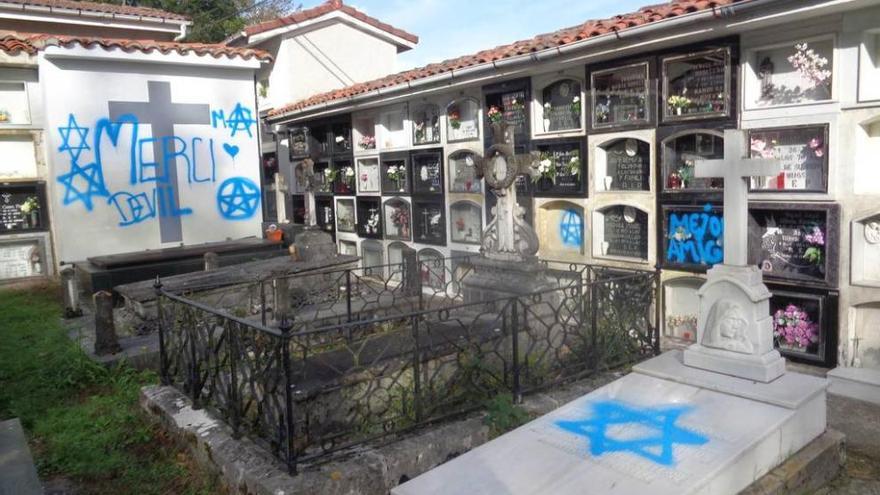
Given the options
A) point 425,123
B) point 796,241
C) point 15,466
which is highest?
point 425,123

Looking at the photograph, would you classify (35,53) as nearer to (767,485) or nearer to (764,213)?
(764,213)

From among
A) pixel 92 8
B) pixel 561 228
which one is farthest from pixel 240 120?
pixel 561 228

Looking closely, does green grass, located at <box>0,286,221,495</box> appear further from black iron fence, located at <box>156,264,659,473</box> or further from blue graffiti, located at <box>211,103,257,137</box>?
blue graffiti, located at <box>211,103,257,137</box>

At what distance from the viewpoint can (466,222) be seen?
8.49 m

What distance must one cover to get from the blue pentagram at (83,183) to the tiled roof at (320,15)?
165 inches

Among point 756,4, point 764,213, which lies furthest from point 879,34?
point 764,213

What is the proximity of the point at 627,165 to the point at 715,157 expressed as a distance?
96cm

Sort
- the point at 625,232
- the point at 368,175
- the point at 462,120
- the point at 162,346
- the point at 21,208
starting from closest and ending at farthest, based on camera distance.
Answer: the point at 162,346 < the point at 625,232 < the point at 462,120 < the point at 21,208 < the point at 368,175

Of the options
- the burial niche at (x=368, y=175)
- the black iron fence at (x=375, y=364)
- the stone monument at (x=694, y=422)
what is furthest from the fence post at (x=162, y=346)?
the burial niche at (x=368, y=175)

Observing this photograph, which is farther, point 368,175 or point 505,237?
point 368,175

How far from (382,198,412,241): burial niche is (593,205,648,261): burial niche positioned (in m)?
3.34

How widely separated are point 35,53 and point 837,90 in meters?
9.96

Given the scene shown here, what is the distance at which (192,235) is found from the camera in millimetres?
10422

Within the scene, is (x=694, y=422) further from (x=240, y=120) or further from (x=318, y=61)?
(x=318, y=61)
